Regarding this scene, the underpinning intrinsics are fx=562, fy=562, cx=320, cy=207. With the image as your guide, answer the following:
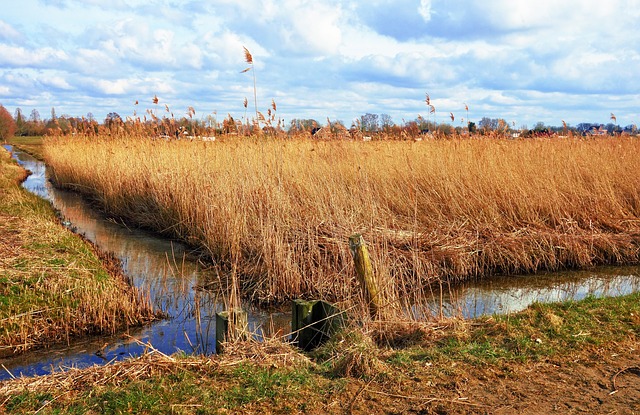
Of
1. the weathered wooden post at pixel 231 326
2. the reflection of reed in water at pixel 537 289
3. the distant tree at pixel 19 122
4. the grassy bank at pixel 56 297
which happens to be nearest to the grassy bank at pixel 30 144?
the distant tree at pixel 19 122

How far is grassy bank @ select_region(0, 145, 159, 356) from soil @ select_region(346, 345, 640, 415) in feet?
9.93

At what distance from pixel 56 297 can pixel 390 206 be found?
5.04m

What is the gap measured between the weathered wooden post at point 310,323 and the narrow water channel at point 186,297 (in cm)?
17

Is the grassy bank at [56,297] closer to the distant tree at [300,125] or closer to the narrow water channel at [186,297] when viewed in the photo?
the narrow water channel at [186,297]

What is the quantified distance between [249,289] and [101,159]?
27.1ft

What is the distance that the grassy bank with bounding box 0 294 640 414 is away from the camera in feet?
9.95

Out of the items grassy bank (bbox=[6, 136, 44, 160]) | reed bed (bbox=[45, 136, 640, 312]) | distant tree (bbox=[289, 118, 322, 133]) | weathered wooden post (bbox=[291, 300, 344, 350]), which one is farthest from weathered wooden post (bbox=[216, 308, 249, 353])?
grassy bank (bbox=[6, 136, 44, 160])

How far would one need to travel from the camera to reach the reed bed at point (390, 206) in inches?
259

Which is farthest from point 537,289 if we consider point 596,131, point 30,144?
point 30,144

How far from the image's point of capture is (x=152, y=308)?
18.5ft

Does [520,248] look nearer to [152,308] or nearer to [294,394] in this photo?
[152,308]

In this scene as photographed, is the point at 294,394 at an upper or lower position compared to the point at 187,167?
lower

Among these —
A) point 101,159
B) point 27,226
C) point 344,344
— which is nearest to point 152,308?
point 344,344

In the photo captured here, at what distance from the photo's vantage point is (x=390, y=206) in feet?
28.8
